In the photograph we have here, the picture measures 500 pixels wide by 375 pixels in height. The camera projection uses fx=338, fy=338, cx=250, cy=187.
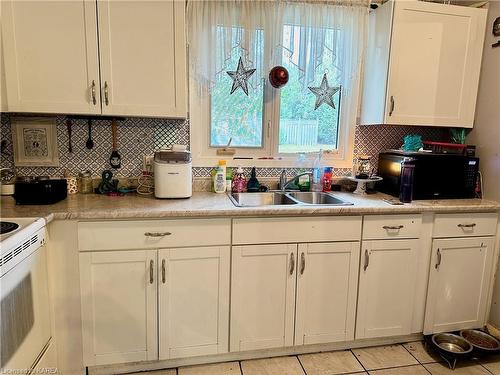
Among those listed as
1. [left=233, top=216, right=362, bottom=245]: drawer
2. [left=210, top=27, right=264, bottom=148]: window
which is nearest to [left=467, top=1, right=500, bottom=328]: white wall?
[left=233, top=216, right=362, bottom=245]: drawer

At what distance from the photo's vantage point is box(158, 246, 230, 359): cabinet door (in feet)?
5.85

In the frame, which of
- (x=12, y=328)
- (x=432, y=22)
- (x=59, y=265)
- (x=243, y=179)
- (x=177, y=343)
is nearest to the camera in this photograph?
(x=12, y=328)

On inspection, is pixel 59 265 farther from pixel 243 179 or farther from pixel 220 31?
pixel 220 31

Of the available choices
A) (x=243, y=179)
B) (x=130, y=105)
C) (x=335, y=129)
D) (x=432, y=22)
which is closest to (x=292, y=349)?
(x=243, y=179)

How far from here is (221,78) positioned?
7.36 ft

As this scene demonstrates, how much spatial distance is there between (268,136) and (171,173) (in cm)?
80

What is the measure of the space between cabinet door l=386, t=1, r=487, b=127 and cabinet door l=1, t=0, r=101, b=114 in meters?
1.81

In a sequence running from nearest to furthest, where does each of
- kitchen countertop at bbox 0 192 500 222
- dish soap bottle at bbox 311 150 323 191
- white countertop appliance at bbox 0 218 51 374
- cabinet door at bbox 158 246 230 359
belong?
white countertop appliance at bbox 0 218 51 374, kitchen countertop at bbox 0 192 500 222, cabinet door at bbox 158 246 230 359, dish soap bottle at bbox 311 150 323 191

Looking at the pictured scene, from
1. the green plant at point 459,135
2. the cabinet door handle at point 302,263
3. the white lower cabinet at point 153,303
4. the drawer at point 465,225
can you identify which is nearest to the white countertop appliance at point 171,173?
the white lower cabinet at point 153,303

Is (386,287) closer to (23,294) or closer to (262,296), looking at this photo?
(262,296)

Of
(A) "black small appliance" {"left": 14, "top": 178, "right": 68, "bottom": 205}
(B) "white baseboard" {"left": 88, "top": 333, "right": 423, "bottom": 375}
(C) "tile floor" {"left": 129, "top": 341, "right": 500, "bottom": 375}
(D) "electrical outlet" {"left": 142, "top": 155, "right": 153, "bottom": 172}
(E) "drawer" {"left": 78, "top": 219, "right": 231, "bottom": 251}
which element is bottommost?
(C) "tile floor" {"left": 129, "top": 341, "right": 500, "bottom": 375}

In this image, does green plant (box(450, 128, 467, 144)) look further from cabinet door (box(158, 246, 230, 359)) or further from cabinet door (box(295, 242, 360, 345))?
cabinet door (box(158, 246, 230, 359))

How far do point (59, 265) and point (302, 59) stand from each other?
6.21 feet

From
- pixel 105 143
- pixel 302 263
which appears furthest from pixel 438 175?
pixel 105 143
